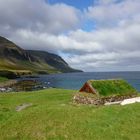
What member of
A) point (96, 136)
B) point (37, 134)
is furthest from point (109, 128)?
point (37, 134)

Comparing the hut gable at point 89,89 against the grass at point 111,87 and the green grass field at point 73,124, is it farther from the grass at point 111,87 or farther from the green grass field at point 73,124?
the green grass field at point 73,124

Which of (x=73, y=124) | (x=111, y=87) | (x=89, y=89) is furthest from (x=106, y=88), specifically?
(x=73, y=124)

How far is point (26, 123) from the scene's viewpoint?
27.9 m

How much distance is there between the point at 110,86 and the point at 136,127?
838 inches

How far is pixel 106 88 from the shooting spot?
46.1 metres

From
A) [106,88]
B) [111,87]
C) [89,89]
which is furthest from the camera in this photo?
[111,87]

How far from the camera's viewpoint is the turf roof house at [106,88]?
44.8 meters

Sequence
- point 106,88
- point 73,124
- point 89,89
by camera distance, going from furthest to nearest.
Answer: point 106,88
point 89,89
point 73,124

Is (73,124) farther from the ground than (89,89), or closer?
closer

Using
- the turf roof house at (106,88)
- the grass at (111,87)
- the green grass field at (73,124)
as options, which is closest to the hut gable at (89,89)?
the turf roof house at (106,88)

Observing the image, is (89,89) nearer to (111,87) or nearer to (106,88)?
(106,88)

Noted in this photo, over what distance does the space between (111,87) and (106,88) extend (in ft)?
4.52

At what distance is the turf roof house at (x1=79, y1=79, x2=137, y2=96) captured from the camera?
44.8m

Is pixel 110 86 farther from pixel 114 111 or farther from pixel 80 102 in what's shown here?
pixel 114 111
